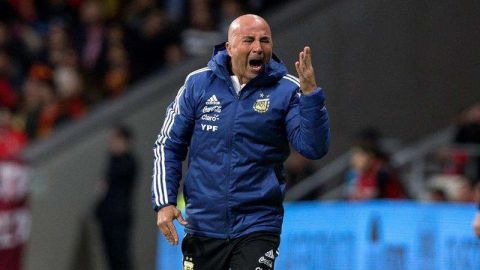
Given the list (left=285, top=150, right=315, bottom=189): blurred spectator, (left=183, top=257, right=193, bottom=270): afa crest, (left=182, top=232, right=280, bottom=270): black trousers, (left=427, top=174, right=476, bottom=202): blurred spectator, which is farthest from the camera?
(left=285, top=150, right=315, bottom=189): blurred spectator

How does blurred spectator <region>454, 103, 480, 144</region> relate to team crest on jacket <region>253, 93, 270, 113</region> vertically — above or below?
above

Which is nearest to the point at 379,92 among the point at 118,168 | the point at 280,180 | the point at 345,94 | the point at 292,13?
the point at 345,94

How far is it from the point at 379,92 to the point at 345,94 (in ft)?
1.37

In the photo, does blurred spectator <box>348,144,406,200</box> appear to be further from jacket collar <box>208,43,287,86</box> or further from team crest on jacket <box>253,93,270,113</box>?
team crest on jacket <box>253,93,270,113</box>

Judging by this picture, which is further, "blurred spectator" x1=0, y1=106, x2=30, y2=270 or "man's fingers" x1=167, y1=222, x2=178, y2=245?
"blurred spectator" x1=0, y1=106, x2=30, y2=270

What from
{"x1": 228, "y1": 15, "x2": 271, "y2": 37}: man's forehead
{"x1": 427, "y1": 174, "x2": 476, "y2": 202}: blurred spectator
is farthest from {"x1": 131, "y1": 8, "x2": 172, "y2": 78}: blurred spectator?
{"x1": 228, "y1": 15, "x2": 271, "y2": 37}: man's forehead

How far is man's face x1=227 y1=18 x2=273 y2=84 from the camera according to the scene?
6.98 metres

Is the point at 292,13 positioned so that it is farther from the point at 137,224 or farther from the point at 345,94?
the point at 137,224

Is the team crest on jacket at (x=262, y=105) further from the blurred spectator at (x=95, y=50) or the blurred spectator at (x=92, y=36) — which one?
the blurred spectator at (x=92, y=36)

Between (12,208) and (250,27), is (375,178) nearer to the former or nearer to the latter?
(12,208)

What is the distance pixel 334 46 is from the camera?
15.2m

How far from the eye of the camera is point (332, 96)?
15297 millimetres

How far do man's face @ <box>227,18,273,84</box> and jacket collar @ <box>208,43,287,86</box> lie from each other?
0.12 ft

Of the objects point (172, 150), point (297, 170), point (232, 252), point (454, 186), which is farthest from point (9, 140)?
point (232, 252)
